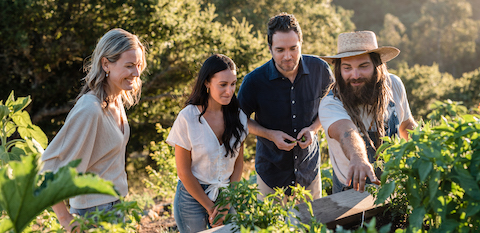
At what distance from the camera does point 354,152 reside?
1766 millimetres

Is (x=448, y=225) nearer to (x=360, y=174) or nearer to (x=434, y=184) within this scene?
(x=434, y=184)

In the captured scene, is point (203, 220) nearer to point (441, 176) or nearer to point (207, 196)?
point (207, 196)

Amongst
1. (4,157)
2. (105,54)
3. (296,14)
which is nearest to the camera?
(4,157)

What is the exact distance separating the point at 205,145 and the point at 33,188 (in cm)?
134

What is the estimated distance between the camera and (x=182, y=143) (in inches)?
86.0

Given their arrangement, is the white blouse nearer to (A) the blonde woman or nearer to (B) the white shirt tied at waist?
(B) the white shirt tied at waist

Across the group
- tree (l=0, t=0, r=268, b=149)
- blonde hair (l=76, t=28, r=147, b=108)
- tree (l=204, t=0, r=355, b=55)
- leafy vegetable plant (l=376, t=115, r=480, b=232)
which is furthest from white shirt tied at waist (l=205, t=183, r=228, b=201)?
tree (l=204, t=0, r=355, b=55)

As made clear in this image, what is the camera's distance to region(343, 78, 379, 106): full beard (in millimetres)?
2260

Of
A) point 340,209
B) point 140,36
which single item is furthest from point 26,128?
point 140,36

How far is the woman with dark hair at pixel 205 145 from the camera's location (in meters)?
2.20

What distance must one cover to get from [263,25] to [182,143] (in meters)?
11.5

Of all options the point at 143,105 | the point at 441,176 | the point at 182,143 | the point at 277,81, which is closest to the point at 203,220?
the point at 182,143

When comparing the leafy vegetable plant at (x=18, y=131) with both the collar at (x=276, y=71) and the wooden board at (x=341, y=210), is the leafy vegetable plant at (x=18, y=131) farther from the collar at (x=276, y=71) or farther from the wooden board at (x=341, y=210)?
the collar at (x=276, y=71)

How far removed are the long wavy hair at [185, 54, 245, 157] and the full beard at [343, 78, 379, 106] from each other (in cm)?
71
